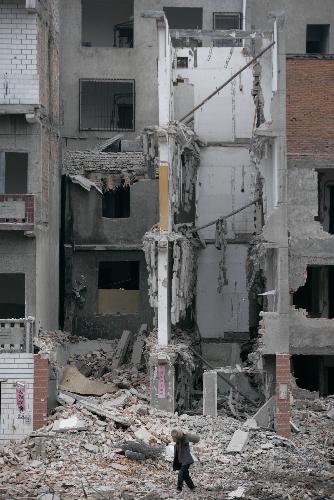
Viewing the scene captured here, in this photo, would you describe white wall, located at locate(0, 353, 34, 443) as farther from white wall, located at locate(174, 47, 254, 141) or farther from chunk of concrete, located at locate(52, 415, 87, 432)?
white wall, located at locate(174, 47, 254, 141)

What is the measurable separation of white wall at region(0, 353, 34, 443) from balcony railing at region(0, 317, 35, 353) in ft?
0.70

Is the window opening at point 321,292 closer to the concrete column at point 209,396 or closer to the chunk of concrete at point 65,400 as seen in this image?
the concrete column at point 209,396

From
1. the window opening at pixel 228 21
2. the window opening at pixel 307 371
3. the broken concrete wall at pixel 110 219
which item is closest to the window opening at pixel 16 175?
the broken concrete wall at pixel 110 219

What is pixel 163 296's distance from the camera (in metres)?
26.8

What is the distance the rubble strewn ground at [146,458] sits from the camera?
20.0 m

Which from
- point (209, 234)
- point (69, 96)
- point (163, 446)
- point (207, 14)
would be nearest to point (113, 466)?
point (163, 446)

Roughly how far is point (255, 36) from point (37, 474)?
A: 16.0 metres

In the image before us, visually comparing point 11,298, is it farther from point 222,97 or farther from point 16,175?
point 222,97

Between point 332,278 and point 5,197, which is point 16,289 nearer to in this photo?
point 5,197

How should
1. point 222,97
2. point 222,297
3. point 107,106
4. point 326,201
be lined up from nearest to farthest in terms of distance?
point 326,201, point 222,297, point 222,97, point 107,106

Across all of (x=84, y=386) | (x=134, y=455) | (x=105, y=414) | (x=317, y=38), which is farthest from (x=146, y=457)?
(x=317, y=38)

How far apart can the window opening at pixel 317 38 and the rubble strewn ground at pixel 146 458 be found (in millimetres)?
16701

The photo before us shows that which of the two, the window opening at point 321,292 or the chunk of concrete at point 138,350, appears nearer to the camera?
the chunk of concrete at point 138,350

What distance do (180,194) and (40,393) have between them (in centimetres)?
915
